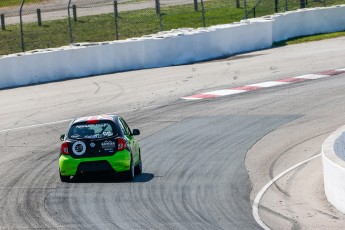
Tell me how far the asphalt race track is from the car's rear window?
859 mm

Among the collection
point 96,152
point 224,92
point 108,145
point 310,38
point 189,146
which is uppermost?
point 108,145

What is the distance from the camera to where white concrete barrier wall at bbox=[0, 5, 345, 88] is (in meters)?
34.0

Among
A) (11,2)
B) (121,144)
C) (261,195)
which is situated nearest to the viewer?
(261,195)

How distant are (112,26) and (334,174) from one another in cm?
2597

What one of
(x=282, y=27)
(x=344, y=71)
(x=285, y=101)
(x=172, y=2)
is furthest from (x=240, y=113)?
(x=172, y=2)

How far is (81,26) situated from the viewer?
138 feet

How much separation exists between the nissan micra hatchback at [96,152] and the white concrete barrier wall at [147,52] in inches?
524

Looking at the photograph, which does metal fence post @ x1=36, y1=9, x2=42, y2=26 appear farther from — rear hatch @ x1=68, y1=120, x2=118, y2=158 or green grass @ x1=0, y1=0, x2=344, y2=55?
rear hatch @ x1=68, y1=120, x2=118, y2=158

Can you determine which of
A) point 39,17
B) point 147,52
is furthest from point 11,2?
point 147,52

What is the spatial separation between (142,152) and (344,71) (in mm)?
12039

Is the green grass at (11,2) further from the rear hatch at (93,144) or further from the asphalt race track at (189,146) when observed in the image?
the rear hatch at (93,144)

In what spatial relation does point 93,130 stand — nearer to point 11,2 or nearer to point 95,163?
point 95,163

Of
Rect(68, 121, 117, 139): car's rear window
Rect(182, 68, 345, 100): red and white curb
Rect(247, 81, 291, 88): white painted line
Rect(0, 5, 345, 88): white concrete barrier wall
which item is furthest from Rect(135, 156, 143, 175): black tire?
Rect(0, 5, 345, 88): white concrete barrier wall

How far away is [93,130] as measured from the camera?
20734 millimetres
